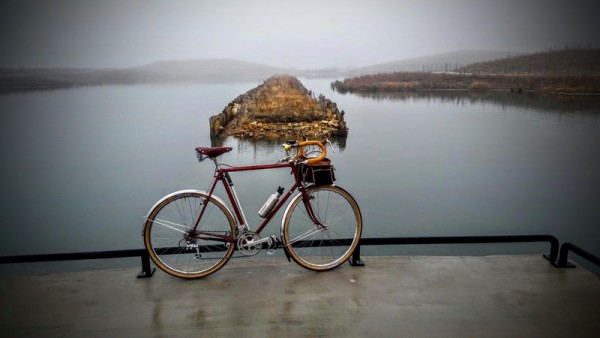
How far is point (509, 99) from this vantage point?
133ft

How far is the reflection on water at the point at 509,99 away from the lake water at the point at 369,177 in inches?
41.0

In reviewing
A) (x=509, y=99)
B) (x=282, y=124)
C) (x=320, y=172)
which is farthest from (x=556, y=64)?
(x=320, y=172)

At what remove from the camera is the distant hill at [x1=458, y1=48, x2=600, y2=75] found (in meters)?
30.6

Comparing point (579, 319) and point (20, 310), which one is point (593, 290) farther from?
point (20, 310)

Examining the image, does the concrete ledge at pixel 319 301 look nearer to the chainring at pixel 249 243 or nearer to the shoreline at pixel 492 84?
the chainring at pixel 249 243

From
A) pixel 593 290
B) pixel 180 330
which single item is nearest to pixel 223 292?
pixel 180 330

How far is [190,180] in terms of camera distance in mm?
11836

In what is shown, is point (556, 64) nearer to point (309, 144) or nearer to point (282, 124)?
point (282, 124)

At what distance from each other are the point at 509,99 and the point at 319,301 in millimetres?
44363

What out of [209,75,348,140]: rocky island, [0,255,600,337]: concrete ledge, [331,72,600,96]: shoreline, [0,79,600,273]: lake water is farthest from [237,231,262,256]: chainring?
[331,72,600,96]: shoreline

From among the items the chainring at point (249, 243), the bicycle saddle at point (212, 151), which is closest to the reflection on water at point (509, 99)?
the chainring at point (249, 243)

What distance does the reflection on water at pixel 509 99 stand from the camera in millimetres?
29438

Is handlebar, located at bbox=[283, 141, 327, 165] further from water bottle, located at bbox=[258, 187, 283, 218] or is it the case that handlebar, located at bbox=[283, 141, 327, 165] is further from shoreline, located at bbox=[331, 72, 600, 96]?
shoreline, located at bbox=[331, 72, 600, 96]

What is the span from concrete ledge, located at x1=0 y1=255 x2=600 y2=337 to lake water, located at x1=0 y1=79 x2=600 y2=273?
3.26 metres
